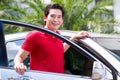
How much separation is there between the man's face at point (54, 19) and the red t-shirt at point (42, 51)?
153mm

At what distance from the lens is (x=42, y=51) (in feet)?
10.6

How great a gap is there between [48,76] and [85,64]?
0.75 meters

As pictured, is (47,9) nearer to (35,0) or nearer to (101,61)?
(101,61)

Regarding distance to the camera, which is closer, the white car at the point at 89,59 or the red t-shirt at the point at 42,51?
the white car at the point at 89,59

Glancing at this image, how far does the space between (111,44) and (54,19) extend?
657mm

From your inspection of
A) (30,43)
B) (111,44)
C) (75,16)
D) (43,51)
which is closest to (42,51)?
(43,51)

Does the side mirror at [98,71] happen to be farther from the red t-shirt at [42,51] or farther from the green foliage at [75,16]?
the green foliage at [75,16]

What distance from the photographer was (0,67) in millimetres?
3191

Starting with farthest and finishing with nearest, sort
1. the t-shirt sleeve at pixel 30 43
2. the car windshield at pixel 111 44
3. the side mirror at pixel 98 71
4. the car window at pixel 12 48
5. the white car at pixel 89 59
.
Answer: the car window at pixel 12 48
the car windshield at pixel 111 44
the t-shirt sleeve at pixel 30 43
the white car at pixel 89 59
the side mirror at pixel 98 71

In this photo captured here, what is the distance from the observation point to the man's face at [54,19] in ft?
11.1

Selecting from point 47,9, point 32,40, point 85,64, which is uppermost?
point 47,9

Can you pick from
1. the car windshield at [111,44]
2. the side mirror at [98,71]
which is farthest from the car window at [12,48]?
the side mirror at [98,71]

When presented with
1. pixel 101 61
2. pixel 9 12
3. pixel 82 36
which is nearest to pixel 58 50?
pixel 82 36

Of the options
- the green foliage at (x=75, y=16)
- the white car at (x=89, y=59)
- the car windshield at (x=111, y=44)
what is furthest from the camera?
the green foliage at (x=75, y=16)
